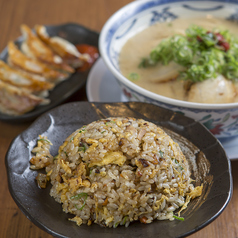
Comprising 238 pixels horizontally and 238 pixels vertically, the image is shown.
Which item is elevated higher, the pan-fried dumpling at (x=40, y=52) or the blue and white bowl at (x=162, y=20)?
the blue and white bowl at (x=162, y=20)

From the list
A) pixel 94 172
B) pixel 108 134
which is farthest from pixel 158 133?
pixel 94 172

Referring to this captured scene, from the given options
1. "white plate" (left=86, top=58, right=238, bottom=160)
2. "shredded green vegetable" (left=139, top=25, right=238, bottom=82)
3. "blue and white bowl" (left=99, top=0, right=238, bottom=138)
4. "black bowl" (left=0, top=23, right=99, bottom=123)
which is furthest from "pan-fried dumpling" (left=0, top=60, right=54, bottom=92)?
"shredded green vegetable" (left=139, top=25, right=238, bottom=82)

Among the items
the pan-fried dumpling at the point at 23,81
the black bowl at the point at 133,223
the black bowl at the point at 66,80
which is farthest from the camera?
the pan-fried dumpling at the point at 23,81

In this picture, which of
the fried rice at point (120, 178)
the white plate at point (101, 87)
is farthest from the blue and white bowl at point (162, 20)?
the fried rice at point (120, 178)

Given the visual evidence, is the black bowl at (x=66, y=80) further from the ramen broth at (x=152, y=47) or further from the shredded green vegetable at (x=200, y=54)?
the shredded green vegetable at (x=200, y=54)

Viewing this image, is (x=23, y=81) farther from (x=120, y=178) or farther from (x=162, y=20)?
(x=120, y=178)

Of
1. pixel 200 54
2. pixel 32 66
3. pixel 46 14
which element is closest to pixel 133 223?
pixel 200 54

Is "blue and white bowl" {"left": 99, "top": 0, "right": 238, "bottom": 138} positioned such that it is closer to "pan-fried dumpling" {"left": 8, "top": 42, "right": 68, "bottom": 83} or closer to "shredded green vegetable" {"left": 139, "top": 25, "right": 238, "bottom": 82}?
"shredded green vegetable" {"left": 139, "top": 25, "right": 238, "bottom": 82}
